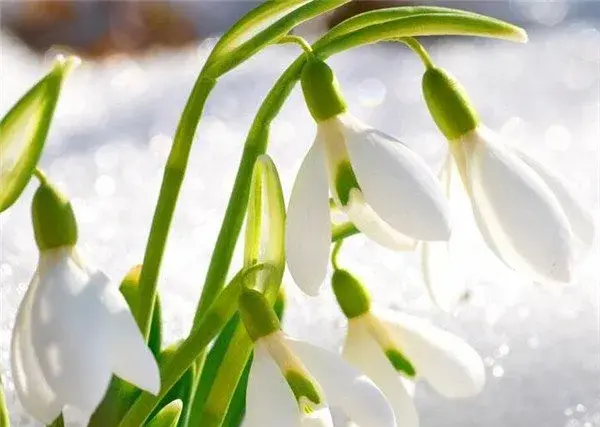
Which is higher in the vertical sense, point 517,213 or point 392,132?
point 392,132

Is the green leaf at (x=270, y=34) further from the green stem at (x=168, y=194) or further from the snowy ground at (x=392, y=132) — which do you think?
the snowy ground at (x=392, y=132)

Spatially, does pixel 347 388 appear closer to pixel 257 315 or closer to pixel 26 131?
pixel 257 315

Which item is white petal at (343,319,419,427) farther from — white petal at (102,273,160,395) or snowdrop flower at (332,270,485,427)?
white petal at (102,273,160,395)

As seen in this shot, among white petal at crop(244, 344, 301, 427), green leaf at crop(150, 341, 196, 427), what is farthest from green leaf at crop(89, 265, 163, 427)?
white petal at crop(244, 344, 301, 427)

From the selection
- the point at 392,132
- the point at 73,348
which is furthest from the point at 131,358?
the point at 392,132

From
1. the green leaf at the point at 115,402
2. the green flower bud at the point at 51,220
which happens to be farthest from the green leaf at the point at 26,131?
the green leaf at the point at 115,402
